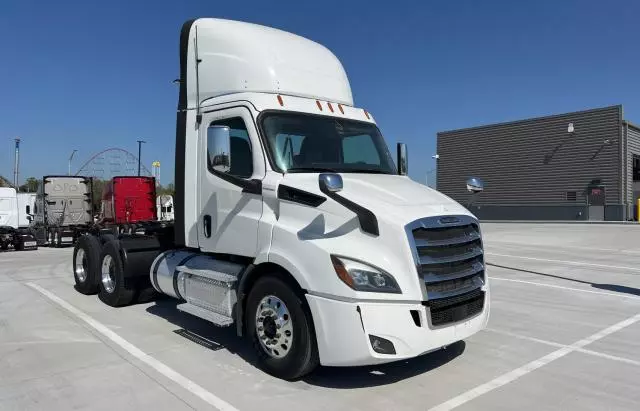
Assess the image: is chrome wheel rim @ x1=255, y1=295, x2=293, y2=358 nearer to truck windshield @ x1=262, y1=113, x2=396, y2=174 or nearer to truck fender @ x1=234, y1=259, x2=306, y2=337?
truck fender @ x1=234, y1=259, x2=306, y2=337

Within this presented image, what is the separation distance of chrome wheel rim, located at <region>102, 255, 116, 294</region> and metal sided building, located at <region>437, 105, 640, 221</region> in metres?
38.6

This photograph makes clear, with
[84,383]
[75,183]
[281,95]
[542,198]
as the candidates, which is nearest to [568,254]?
[281,95]

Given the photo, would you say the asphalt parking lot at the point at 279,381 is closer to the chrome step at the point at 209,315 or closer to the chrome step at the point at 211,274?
the chrome step at the point at 209,315

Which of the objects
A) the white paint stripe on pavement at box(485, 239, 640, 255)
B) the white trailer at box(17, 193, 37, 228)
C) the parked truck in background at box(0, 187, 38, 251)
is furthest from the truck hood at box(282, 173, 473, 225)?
the white trailer at box(17, 193, 37, 228)

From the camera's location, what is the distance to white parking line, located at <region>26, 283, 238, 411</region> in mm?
4285

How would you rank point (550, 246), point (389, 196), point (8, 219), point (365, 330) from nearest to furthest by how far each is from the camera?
point (365, 330) < point (389, 196) < point (550, 246) < point (8, 219)

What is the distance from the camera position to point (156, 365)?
17.1 ft

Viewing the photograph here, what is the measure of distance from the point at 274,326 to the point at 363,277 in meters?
1.17

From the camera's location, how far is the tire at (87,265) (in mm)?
8742

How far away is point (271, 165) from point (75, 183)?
23.4 m

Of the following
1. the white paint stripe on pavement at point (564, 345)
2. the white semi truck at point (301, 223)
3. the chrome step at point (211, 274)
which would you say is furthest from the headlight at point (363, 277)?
the white paint stripe on pavement at point (564, 345)

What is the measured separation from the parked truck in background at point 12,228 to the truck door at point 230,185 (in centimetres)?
1929

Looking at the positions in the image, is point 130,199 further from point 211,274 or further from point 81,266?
point 211,274

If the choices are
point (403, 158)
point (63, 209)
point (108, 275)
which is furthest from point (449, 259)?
point (63, 209)
